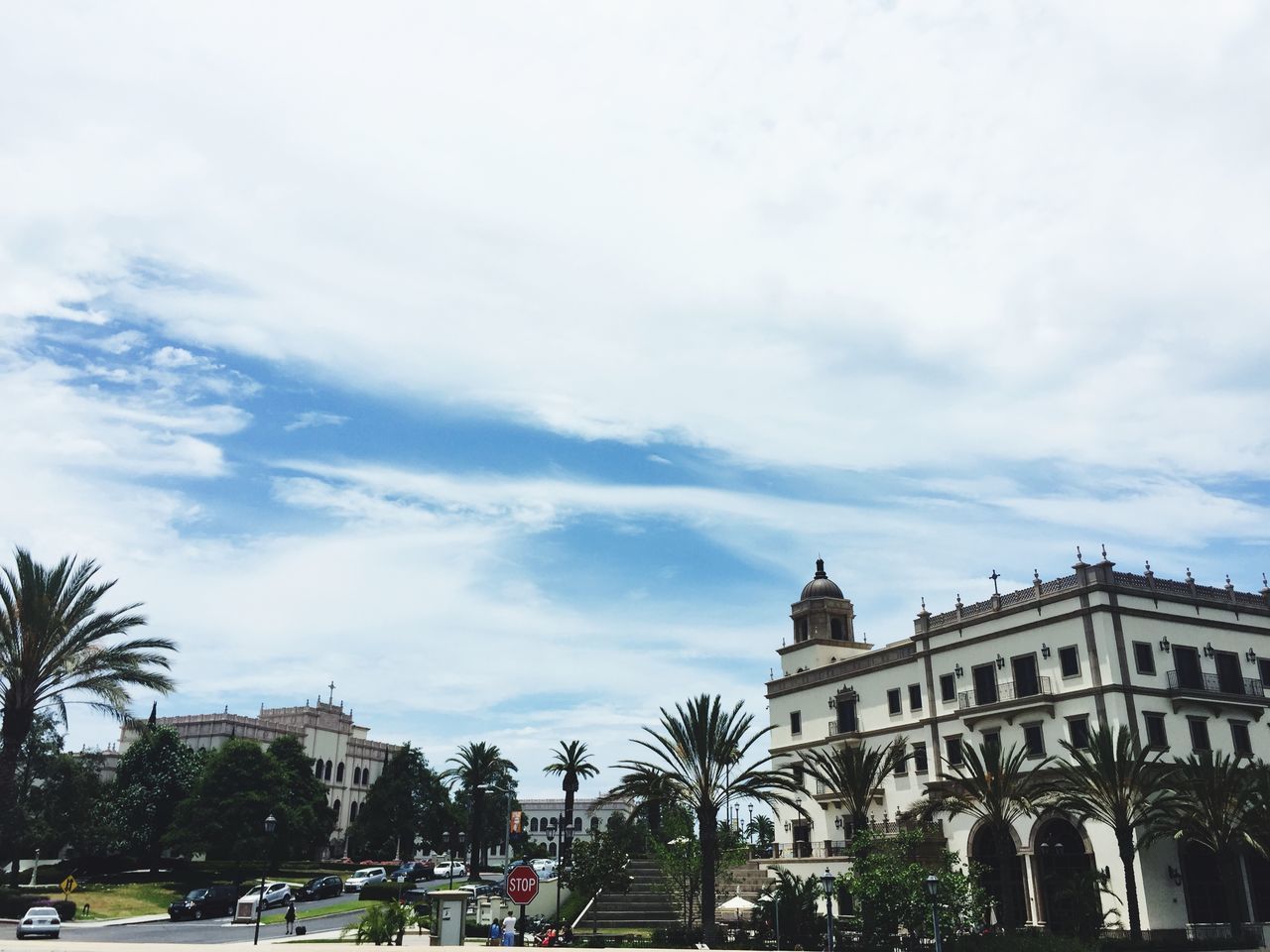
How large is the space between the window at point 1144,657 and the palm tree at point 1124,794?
413 cm

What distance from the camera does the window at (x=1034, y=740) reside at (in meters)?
42.4

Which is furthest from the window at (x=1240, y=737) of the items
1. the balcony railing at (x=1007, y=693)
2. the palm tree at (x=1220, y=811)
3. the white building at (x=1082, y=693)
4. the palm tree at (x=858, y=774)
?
the palm tree at (x=858, y=774)

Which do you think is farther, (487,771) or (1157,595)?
→ (487,771)

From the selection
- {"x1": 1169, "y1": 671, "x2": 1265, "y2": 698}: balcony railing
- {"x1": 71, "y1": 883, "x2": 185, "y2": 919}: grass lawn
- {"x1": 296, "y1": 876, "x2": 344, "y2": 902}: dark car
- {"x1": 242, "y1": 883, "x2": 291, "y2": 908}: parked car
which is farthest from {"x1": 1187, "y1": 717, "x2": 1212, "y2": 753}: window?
{"x1": 71, "y1": 883, "x2": 185, "y2": 919}: grass lawn

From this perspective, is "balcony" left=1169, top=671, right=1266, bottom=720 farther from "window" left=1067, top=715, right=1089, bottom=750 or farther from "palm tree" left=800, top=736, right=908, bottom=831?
"palm tree" left=800, top=736, right=908, bottom=831

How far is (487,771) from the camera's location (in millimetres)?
81938

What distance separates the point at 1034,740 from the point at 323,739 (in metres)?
71.6

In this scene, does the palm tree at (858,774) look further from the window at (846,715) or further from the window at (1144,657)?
the window at (1144,657)

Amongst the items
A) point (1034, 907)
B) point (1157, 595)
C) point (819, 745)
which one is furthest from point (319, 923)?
point (1157, 595)

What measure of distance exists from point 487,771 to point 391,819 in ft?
41.3

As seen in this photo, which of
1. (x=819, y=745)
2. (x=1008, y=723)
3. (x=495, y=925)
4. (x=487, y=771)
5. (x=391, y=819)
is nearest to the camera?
(x=495, y=925)

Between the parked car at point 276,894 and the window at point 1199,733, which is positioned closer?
the window at point 1199,733

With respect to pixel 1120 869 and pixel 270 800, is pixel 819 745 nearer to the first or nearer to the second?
pixel 1120 869

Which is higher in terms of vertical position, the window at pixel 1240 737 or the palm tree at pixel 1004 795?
the window at pixel 1240 737
